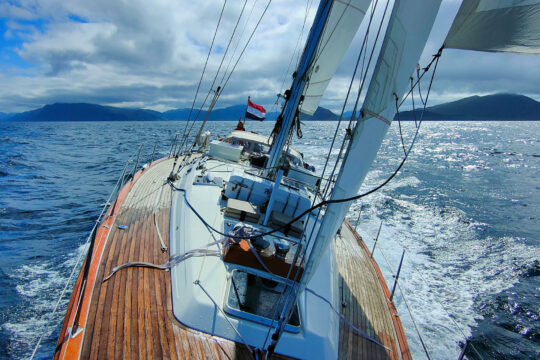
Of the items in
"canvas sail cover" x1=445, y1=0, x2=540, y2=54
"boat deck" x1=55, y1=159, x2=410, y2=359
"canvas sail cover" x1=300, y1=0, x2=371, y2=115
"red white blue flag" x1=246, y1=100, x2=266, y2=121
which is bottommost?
A: "boat deck" x1=55, y1=159, x2=410, y2=359

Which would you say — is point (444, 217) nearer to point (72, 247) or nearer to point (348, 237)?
point (348, 237)

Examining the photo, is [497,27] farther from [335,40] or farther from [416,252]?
[416,252]

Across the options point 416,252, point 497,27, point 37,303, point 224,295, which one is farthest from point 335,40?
point 37,303

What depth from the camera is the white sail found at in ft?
8.48

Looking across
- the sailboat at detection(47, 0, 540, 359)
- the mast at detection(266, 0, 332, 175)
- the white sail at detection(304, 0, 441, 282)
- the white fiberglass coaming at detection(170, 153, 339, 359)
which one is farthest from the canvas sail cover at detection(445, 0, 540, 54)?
the white fiberglass coaming at detection(170, 153, 339, 359)

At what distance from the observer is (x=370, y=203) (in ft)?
51.9

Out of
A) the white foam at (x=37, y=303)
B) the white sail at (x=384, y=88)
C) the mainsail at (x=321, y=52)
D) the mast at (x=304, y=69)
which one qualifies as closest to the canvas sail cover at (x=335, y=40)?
the mainsail at (x=321, y=52)

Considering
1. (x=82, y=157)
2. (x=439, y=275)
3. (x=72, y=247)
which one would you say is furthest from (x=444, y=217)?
(x=82, y=157)

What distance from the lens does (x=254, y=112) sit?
17.8 metres

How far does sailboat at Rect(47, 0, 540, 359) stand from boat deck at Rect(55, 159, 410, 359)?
0.06 feet

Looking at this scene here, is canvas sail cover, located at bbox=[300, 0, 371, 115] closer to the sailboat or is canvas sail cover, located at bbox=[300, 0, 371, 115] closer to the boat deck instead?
the sailboat

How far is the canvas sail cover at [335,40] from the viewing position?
839 centimetres

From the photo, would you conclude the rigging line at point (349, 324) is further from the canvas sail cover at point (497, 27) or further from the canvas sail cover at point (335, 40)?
the canvas sail cover at point (335, 40)

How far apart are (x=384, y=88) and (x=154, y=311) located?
13.6 ft
